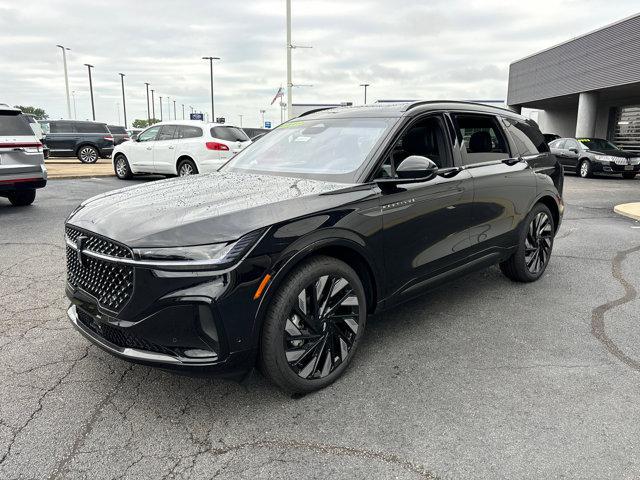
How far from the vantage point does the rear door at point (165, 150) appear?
13766 millimetres

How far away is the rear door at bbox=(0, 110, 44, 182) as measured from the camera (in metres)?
8.40

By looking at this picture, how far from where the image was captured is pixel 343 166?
3.46 meters

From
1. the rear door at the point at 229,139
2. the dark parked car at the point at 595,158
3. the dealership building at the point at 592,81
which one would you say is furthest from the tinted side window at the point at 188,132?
the dealership building at the point at 592,81

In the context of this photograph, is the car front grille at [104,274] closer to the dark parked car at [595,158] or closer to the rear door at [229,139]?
the rear door at [229,139]

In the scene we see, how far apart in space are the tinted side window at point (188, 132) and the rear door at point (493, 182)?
10.2 m

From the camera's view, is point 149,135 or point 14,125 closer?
point 14,125

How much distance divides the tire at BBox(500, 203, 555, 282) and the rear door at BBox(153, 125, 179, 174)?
10.7m

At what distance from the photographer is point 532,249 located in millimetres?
5039

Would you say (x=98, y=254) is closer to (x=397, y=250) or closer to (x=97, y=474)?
(x=97, y=474)

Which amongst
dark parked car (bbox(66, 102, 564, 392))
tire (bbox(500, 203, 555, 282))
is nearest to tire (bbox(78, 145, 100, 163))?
dark parked car (bbox(66, 102, 564, 392))

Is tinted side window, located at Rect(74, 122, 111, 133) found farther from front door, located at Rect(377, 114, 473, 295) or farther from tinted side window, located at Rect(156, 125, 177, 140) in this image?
front door, located at Rect(377, 114, 473, 295)

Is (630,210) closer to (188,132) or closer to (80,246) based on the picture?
(80,246)

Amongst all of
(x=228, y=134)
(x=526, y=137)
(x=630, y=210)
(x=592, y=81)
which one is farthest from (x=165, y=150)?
(x=592, y=81)

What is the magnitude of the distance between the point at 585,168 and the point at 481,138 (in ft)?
54.7
